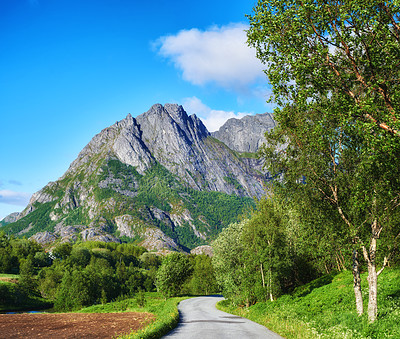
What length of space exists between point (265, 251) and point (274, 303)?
7.32m

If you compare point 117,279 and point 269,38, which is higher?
point 269,38

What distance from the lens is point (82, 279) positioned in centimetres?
10019

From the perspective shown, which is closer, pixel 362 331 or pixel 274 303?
pixel 362 331

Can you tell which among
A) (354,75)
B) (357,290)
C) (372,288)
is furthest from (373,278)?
(354,75)

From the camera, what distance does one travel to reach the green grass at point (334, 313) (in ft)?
54.2

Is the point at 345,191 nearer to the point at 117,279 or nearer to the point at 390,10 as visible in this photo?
the point at 390,10

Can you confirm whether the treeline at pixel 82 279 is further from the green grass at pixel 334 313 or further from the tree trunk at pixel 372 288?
the tree trunk at pixel 372 288

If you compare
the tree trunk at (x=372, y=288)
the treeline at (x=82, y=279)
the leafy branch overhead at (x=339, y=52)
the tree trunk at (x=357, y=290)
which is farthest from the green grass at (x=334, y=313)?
the treeline at (x=82, y=279)

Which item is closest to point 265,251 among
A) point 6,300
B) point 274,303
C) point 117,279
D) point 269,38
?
point 274,303

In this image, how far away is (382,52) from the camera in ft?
43.9

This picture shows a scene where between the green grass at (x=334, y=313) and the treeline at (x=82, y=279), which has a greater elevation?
the green grass at (x=334, y=313)

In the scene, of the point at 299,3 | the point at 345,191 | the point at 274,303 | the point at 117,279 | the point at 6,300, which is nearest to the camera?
the point at 299,3

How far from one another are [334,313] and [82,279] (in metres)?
94.8

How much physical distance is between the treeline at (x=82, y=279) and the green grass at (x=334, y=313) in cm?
4006
